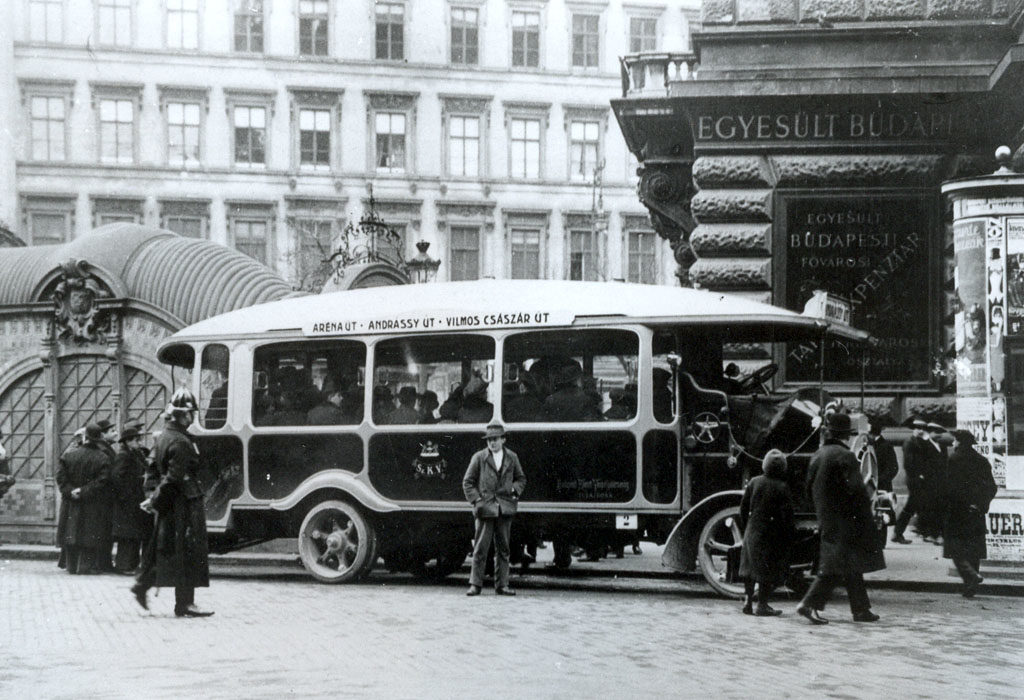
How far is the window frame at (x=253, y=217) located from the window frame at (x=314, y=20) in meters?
5.17

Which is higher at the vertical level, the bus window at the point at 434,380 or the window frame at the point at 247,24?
the window frame at the point at 247,24

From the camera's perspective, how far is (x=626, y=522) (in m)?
14.5

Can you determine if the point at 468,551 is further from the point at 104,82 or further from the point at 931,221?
the point at 104,82

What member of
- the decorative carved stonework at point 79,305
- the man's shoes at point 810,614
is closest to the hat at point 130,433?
the decorative carved stonework at point 79,305

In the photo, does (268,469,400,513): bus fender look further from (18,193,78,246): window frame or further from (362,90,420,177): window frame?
(362,90,420,177): window frame

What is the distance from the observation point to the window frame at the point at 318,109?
1992 inches

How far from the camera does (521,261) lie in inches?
2035

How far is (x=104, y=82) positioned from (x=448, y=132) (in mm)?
11389

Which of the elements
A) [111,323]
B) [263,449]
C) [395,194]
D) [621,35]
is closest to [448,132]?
[395,194]

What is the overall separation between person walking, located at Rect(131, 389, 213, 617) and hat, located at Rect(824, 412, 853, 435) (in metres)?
5.23

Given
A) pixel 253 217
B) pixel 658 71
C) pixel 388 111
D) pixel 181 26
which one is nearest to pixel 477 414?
pixel 658 71

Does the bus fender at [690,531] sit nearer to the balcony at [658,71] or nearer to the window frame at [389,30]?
the balcony at [658,71]

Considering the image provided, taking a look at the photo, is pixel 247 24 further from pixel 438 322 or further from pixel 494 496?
pixel 494 496

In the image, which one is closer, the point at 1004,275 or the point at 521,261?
the point at 1004,275
